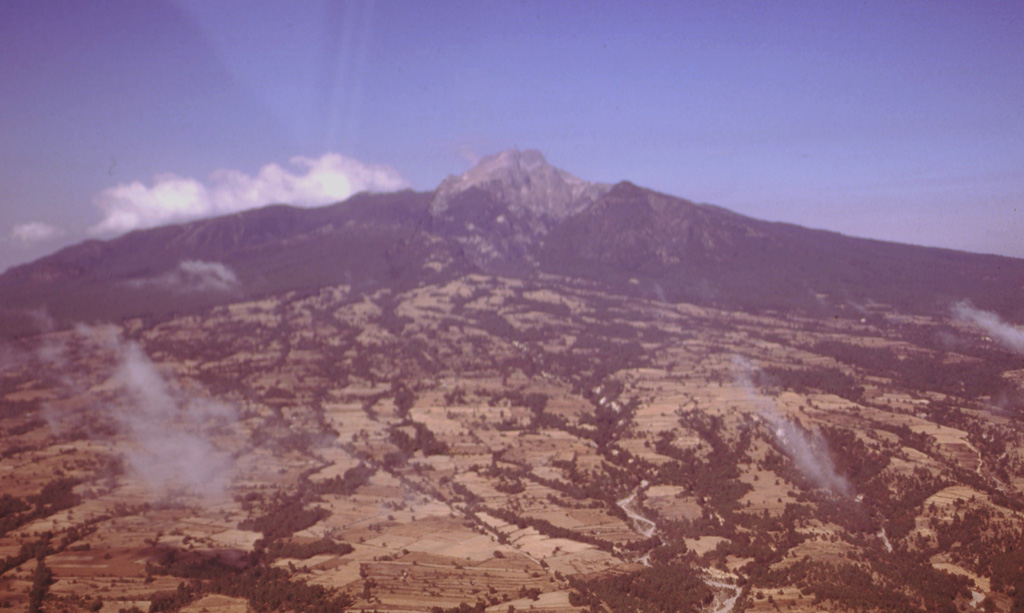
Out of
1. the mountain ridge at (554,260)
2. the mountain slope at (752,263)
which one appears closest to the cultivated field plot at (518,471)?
the mountain slope at (752,263)

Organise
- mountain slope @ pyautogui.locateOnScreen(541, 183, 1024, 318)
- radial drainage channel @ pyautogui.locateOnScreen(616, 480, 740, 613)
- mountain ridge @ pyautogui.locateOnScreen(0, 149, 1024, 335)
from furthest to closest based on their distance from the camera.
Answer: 1. mountain ridge @ pyautogui.locateOnScreen(0, 149, 1024, 335)
2. mountain slope @ pyautogui.locateOnScreen(541, 183, 1024, 318)
3. radial drainage channel @ pyautogui.locateOnScreen(616, 480, 740, 613)

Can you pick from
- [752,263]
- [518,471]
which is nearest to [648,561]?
[518,471]

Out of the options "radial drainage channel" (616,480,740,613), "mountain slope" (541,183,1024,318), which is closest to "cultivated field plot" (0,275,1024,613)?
"radial drainage channel" (616,480,740,613)

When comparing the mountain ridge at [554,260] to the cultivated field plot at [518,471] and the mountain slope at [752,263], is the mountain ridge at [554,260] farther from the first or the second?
the cultivated field plot at [518,471]

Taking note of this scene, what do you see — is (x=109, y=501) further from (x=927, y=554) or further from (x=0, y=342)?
(x=0, y=342)

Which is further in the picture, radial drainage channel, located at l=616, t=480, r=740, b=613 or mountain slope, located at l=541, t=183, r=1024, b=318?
mountain slope, located at l=541, t=183, r=1024, b=318

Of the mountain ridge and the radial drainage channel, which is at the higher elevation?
the mountain ridge

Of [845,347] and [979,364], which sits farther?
[845,347]

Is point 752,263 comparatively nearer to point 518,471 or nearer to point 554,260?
point 554,260

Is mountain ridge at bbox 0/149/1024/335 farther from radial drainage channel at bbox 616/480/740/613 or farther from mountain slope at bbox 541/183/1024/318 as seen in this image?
radial drainage channel at bbox 616/480/740/613

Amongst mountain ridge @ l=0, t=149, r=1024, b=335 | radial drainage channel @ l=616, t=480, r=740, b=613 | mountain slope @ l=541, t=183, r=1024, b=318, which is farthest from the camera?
mountain ridge @ l=0, t=149, r=1024, b=335

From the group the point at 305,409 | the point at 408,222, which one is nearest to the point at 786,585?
the point at 305,409
